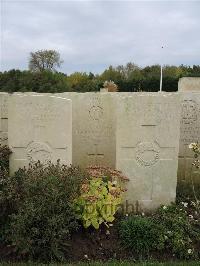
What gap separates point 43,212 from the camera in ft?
16.4

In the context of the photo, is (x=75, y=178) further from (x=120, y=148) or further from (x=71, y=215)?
(x=120, y=148)

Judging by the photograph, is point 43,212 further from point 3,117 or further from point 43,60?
point 43,60

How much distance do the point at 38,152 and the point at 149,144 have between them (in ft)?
4.98

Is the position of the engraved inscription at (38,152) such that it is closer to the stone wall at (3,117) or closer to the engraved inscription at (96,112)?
the engraved inscription at (96,112)

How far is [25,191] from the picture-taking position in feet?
17.1

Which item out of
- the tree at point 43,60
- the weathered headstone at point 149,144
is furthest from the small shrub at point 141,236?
the tree at point 43,60

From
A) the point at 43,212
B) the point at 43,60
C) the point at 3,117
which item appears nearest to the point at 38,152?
the point at 43,212

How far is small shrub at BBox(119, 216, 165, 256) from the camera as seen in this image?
5.38 meters

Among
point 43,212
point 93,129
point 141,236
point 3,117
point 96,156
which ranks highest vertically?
point 3,117

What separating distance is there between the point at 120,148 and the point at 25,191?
5.26ft

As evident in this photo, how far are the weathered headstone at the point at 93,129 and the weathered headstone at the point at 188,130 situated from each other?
117 cm

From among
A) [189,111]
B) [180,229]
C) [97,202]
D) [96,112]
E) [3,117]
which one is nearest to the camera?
[97,202]

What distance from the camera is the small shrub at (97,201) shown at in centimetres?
538

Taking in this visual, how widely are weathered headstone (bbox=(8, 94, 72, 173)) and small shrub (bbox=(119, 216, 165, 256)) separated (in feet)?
4.39
